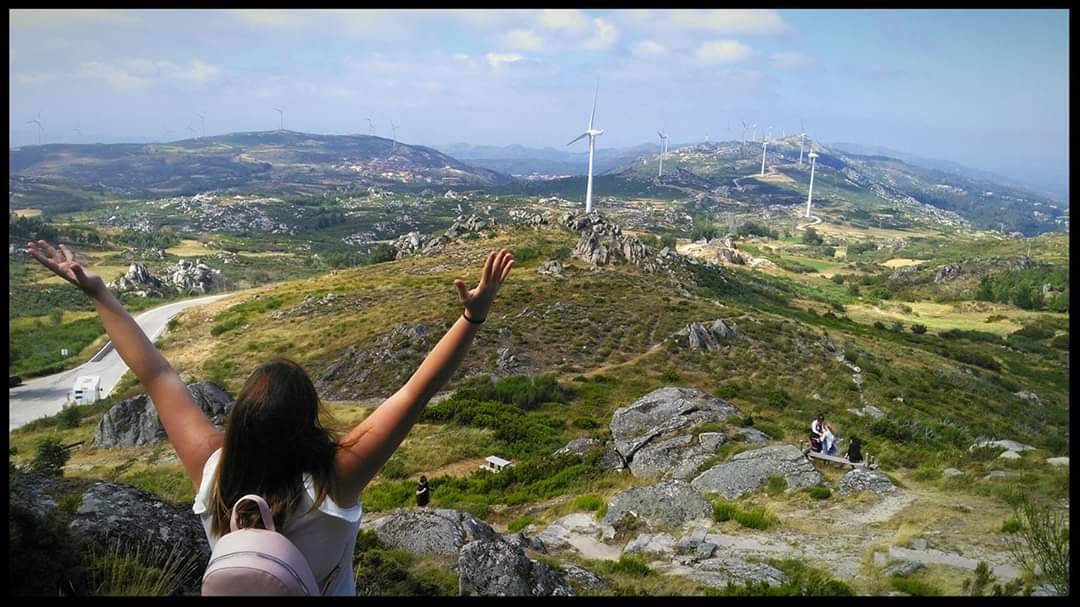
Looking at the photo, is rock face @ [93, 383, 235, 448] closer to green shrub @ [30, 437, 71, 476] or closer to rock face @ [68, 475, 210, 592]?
green shrub @ [30, 437, 71, 476]

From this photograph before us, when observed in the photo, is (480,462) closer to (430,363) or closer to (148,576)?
(148,576)

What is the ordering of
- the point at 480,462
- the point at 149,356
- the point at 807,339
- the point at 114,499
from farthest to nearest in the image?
the point at 807,339
the point at 480,462
the point at 114,499
the point at 149,356

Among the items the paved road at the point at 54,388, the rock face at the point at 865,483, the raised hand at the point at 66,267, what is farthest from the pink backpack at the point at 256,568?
the paved road at the point at 54,388

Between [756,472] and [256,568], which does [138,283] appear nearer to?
[756,472]

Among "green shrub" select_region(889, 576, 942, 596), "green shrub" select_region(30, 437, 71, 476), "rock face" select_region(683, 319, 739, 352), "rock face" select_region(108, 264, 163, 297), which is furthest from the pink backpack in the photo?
"rock face" select_region(108, 264, 163, 297)

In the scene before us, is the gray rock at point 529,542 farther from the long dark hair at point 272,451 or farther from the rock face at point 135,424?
the rock face at point 135,424

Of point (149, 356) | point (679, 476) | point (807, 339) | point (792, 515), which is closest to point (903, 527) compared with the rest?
point (792, 515)
